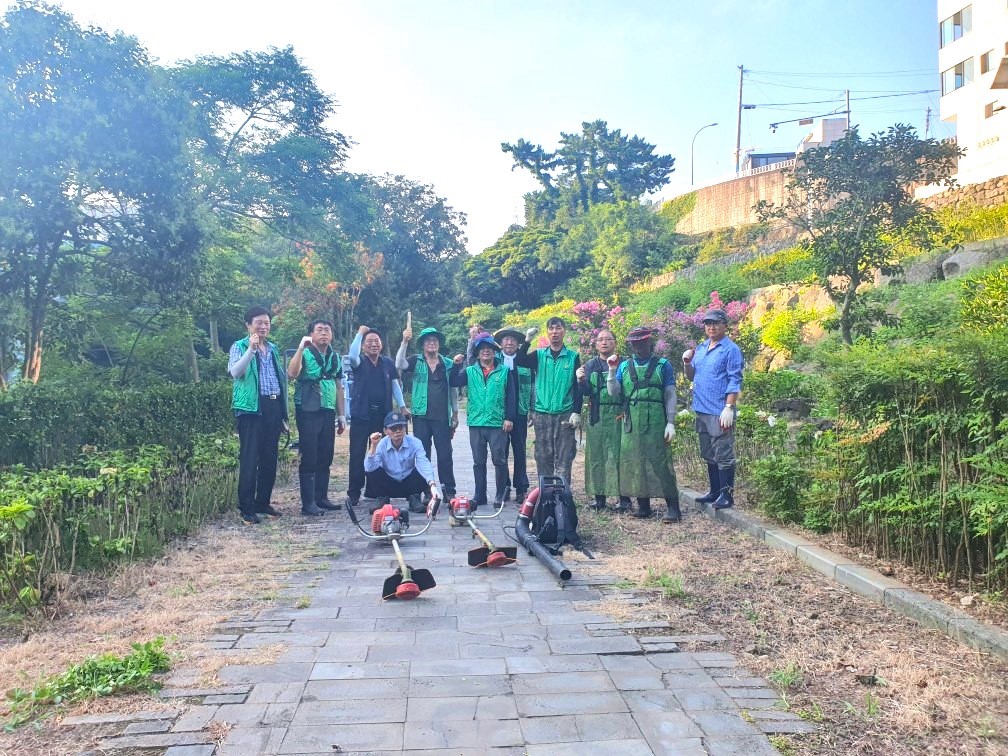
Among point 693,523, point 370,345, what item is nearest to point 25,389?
point 370,345

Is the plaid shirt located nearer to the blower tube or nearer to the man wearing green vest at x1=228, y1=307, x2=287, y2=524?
the blower tube

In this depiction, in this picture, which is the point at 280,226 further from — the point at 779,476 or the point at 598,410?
the point at 779,476

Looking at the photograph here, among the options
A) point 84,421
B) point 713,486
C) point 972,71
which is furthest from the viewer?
point 972,71

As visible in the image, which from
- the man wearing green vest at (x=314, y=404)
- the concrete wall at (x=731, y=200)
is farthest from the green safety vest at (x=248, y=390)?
the concrete wall at (x=731, y=200)

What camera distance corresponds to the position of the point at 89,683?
3.38 meters

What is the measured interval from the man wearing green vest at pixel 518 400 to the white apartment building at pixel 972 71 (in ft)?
57.4

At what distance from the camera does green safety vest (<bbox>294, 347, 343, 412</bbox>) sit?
298 inches

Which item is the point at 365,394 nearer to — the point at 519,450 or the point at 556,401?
the point at 519,450

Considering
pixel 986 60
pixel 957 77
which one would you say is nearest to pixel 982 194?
pixel 986 60

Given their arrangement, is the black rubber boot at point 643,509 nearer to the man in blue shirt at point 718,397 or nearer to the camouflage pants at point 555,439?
the man in blue shirt at point 718,397

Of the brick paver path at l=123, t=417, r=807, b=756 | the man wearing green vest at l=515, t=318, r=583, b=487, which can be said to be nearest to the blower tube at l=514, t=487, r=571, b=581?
the brick paver path at l=123, t=417, r=807, b=756

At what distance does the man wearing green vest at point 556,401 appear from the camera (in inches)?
300

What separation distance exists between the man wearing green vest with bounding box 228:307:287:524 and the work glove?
3866mm

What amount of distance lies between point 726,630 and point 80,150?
24.0 feet
